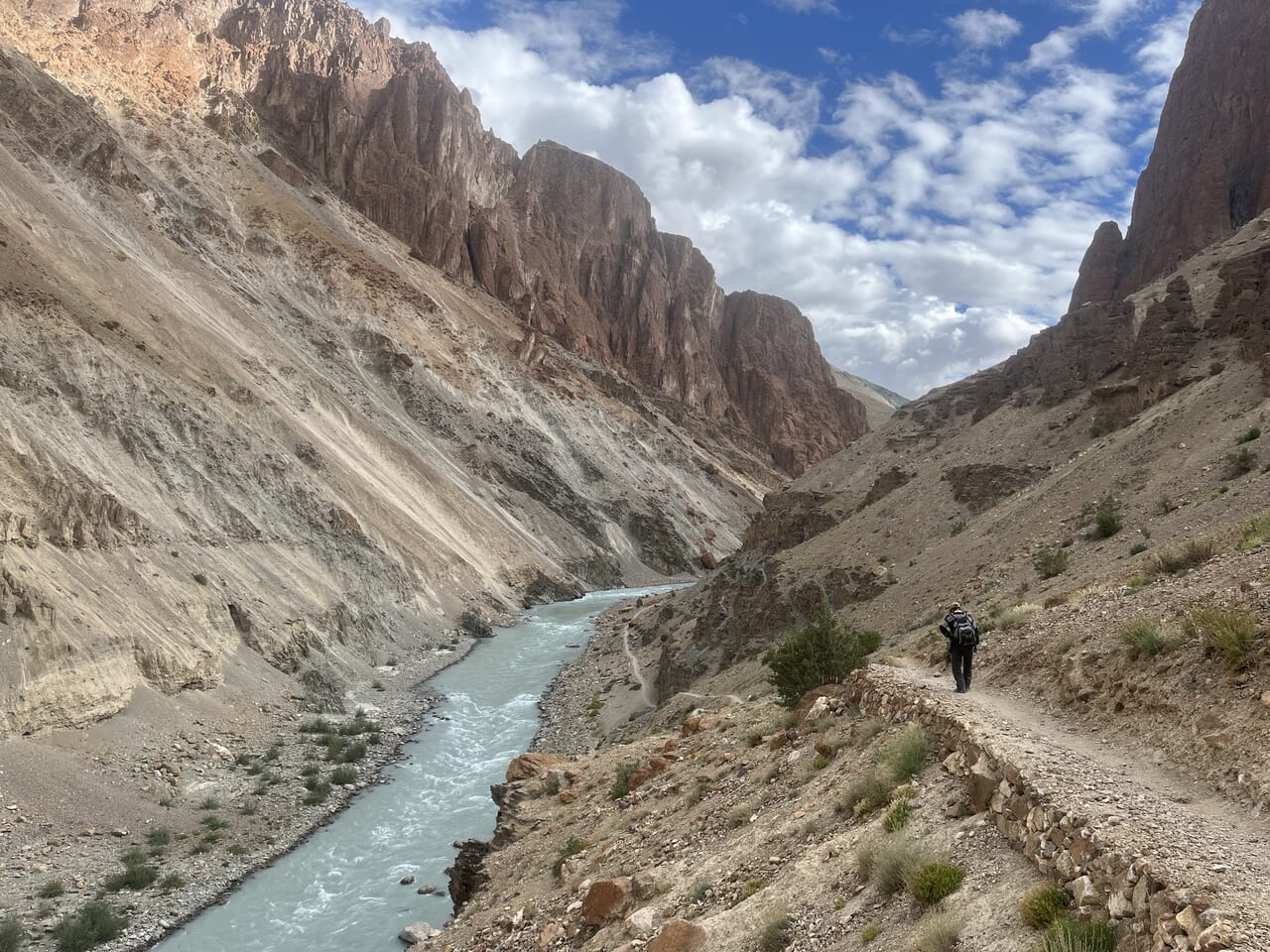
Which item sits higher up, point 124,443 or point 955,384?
point 955,384

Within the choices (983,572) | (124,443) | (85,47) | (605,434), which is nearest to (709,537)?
(605,434)

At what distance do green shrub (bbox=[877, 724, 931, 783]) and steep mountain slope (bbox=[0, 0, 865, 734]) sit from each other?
20337mm

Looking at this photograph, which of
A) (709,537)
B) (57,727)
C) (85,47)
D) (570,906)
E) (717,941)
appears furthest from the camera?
(709,537)

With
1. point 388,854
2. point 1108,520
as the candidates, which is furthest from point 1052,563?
point 388,854

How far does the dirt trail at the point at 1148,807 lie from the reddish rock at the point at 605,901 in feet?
13.0

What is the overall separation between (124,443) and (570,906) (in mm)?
31960

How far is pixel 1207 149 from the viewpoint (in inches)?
2299

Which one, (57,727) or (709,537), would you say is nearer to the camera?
(57,727)

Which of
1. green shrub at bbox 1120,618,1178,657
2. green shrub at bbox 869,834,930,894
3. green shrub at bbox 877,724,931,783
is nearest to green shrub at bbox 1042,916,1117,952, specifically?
green shrub at bbox 869,834,930,894

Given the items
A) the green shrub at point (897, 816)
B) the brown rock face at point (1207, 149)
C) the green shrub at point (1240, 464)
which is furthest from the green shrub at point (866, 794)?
the brown rock face at point (1207, 149)

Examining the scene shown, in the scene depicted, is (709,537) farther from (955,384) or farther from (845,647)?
(845,647)

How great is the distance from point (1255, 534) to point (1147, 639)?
4.40 metres

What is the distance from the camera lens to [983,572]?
64.2 feet

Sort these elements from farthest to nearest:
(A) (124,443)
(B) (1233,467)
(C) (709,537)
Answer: (C) (709,537), (A) (124,443), (B) (1233,467)
